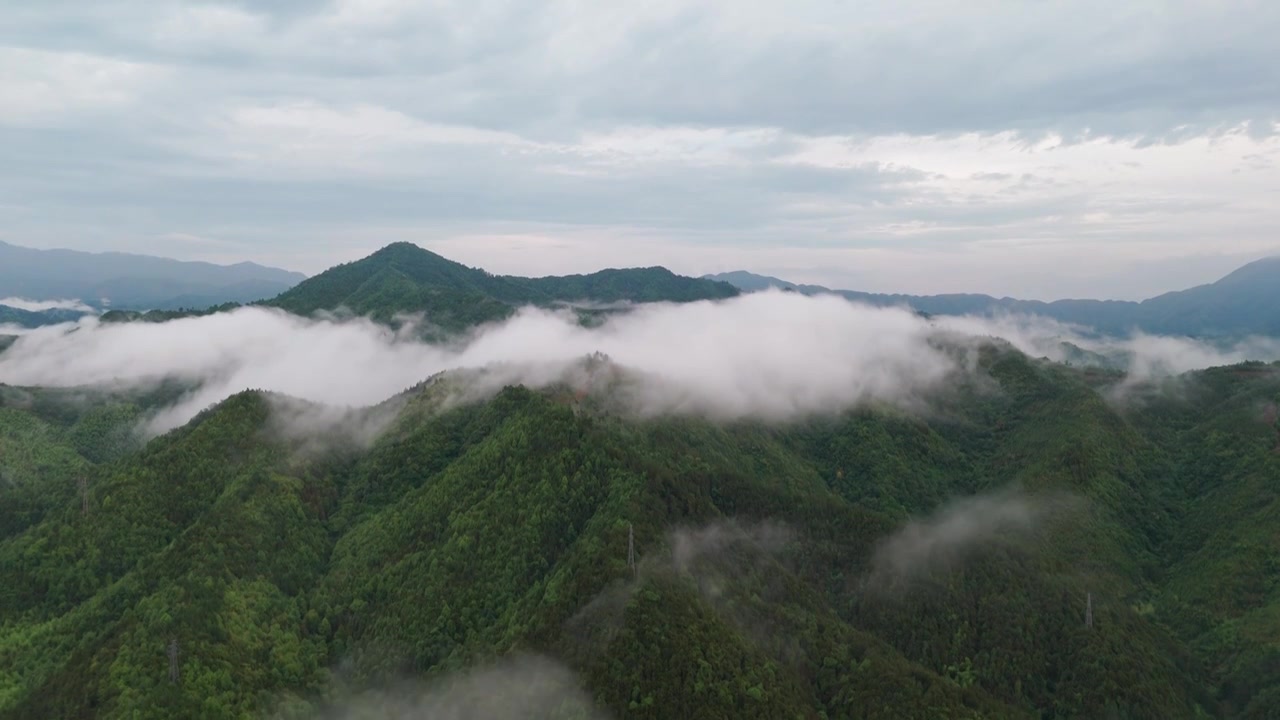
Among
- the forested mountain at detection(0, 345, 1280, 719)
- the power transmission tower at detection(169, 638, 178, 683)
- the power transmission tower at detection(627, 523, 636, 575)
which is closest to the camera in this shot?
the power transmission tower at detection(169, 638, 178, 683)

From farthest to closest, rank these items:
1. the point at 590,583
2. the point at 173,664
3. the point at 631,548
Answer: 1. the point at 631,548
2. the point at 590,583
3. the point at 173,664

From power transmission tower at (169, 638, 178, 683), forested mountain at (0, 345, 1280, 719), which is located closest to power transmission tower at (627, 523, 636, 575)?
forested mountain at (0, 345, 1280, 719)

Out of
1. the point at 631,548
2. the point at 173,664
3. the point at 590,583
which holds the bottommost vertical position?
the point at 173,664

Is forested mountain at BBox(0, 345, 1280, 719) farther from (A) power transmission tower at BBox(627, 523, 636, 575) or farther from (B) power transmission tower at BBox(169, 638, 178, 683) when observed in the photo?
(A) power transmission tower at BBox(627, 523, 636, 575)

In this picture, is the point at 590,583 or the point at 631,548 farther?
the point at 631,548

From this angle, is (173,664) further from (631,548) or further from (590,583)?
(631,548)

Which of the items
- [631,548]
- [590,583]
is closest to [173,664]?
[590,583]
